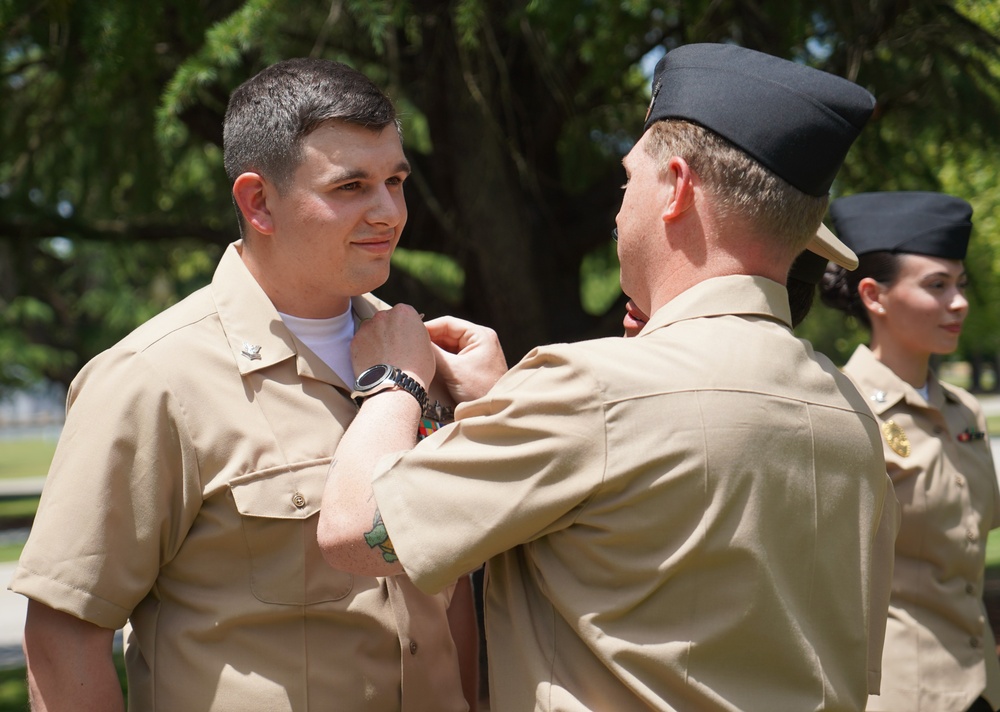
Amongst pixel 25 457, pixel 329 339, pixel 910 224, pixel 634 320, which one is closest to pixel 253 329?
pixel 329 339

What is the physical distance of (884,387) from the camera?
12.4 feet

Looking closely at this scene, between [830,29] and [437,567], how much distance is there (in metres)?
3.71

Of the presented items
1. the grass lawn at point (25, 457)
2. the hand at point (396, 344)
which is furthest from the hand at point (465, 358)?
the grass lawn at point (25, 457)

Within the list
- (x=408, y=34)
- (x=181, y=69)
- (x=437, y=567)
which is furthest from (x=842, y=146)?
(x=408, y=34)

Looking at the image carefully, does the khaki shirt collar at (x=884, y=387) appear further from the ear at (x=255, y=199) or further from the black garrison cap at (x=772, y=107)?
the ear at (x=255, y=199)

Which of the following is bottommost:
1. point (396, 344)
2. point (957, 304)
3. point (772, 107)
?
point (957, 304)

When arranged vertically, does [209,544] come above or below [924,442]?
above

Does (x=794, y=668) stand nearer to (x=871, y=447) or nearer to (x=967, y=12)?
(x=871, y=447)

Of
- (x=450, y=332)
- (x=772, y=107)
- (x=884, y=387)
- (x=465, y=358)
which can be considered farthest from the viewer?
(x=884, y=387)

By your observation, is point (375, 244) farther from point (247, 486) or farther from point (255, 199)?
point (247, 486)

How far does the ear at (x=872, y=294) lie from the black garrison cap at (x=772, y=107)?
6.12 ft

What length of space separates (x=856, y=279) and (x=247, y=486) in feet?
8.20

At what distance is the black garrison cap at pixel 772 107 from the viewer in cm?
192

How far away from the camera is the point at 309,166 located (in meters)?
2.32
